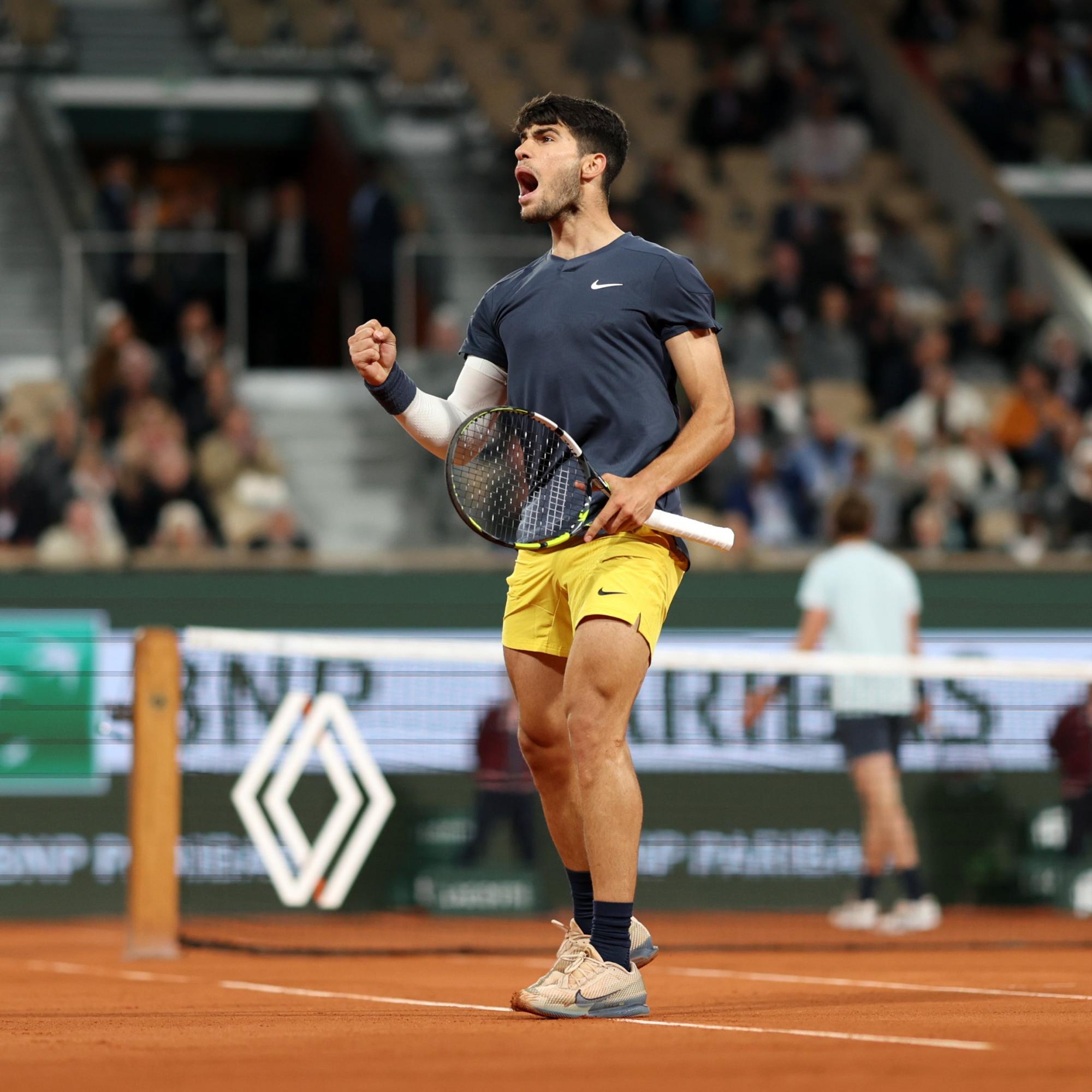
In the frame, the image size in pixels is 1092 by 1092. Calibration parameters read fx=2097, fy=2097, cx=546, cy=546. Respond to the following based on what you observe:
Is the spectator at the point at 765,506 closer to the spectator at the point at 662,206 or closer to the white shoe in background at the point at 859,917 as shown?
the spectator at the point at 662,206

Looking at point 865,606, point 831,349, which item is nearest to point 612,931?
point 865,606

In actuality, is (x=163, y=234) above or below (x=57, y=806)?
above

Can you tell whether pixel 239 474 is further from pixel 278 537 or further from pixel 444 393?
pixel 444 393

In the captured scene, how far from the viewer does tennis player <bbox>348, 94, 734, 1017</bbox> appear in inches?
230

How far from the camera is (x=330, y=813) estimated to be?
1078 cm

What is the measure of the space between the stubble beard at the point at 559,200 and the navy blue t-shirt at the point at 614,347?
0.17m

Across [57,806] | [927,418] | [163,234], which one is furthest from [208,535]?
[927,418]

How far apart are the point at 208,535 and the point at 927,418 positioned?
6.06m

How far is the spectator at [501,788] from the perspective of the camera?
11297mm

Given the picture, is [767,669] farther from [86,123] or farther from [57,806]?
[86,123]

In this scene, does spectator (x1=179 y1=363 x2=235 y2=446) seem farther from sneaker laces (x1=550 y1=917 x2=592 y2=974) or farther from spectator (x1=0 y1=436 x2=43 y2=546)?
sneaker laces (x1=550 y1=917 x2=592 y2=974)

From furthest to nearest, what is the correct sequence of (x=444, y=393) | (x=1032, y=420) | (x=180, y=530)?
(x=1032, y=420) < (x=444, y=393) < (x=180, y=530)

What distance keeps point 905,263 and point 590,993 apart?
1500 centimetres

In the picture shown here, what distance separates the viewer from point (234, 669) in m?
11.1
